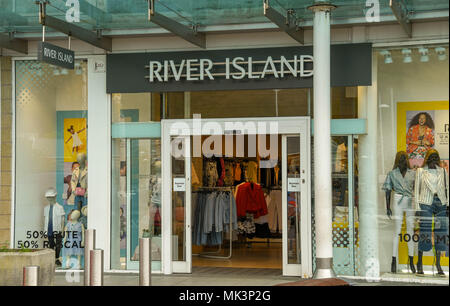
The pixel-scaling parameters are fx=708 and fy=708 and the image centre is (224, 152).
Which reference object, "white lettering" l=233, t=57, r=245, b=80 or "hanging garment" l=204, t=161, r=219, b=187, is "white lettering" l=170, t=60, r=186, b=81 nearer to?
"white lettering" l=233, t=57, r=245, b=80

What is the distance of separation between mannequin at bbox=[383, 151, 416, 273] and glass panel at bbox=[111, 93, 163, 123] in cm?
368

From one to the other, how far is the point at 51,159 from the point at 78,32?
2.28m

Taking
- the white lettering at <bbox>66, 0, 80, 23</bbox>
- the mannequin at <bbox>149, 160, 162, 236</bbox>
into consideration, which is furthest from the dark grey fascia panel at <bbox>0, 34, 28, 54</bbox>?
the mannequin at <bbox>149, 160, 162, 236</bbox>

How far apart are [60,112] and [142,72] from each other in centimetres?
153

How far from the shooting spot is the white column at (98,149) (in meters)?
11.1

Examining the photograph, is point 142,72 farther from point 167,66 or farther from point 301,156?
point 301,156

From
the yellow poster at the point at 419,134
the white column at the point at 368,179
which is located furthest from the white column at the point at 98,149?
the yellow poster at the point at 419,134

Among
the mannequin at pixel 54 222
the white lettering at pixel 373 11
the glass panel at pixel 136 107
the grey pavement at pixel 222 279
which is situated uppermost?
the white lettering at pixel 373 11

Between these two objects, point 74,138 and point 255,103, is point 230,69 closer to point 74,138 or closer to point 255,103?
point 255,103

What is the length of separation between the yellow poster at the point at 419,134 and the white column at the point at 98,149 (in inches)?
177

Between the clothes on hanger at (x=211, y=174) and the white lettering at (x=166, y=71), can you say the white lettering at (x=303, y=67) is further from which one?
the clothes on hanger at (x=211, y=174)

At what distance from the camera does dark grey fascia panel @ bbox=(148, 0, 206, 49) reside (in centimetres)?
939
